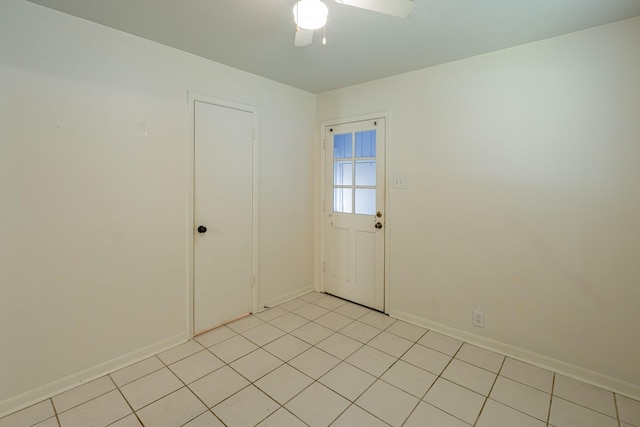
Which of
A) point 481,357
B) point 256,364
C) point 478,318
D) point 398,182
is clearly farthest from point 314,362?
point 398,182

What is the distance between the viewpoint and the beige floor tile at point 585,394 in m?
1.81

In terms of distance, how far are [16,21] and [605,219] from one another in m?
3.80

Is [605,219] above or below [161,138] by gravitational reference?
below

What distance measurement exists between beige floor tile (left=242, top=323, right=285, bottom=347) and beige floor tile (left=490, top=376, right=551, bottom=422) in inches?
64.9

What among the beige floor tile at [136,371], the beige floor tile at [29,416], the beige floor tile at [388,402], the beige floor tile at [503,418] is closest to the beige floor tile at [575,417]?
the beige floor tile at [503,418]

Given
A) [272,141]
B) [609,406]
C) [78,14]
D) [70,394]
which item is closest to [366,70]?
[272,141]

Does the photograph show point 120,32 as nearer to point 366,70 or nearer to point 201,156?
point 201,156

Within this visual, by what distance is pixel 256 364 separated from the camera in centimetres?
221

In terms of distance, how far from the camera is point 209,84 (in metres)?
2.59

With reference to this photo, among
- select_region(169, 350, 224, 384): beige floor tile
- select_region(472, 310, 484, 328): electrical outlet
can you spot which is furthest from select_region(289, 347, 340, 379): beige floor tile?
select_region(472, 310, 484, 328): electrical outlet

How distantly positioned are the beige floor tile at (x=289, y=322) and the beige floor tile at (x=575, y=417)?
1.89 m

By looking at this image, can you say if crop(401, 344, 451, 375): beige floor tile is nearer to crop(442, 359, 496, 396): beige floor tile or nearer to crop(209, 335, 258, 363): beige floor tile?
crop(442, 359, 496, 396): beige floor tile

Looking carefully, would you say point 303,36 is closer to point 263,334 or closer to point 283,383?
point 283,383

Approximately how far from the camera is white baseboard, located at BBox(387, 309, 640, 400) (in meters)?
1.93
